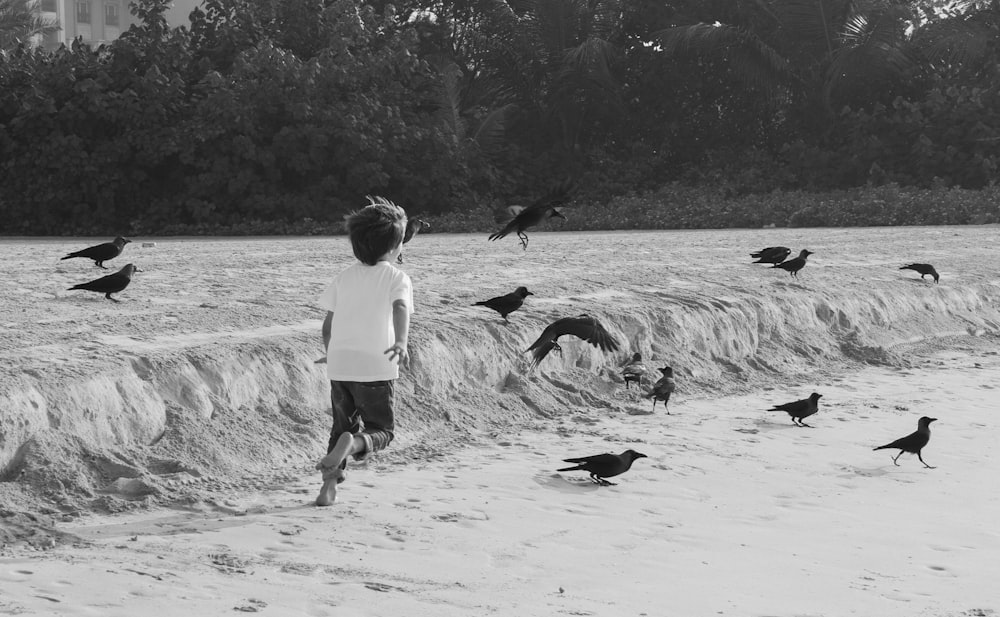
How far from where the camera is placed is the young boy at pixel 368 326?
5430 mm

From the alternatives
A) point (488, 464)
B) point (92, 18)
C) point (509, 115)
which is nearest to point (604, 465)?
point (488, 464)

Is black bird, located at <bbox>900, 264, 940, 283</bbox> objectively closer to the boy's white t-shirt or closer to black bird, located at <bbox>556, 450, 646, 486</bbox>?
black bird, located at <bbox>556, 450, 646, 486</bbox>

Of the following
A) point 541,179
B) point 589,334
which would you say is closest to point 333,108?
point 541,179

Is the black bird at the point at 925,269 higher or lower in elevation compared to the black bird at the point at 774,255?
lower

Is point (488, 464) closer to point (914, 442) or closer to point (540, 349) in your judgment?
point (540, 349)

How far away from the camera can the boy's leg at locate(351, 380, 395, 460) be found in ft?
18.1

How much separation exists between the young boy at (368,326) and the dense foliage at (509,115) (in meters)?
18.2

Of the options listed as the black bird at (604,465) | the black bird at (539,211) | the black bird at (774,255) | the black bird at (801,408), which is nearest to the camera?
the black bird at (604,465)

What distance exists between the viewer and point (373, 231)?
5.45 m

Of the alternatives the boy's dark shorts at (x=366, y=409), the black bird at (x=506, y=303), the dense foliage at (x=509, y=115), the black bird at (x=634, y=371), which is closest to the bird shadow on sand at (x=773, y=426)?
the black bird at (x=634, y=371)

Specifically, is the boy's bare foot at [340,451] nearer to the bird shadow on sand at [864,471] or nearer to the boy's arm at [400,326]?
the boy's arm at [400,326]

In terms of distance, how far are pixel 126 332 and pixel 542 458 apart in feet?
8.76

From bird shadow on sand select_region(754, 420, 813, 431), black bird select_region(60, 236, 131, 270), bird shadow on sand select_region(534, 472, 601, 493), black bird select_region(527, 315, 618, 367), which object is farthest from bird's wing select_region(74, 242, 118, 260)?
bird shadow on sand select_region(754, 420, 813, 431)

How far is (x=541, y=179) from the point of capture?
1131 inches
